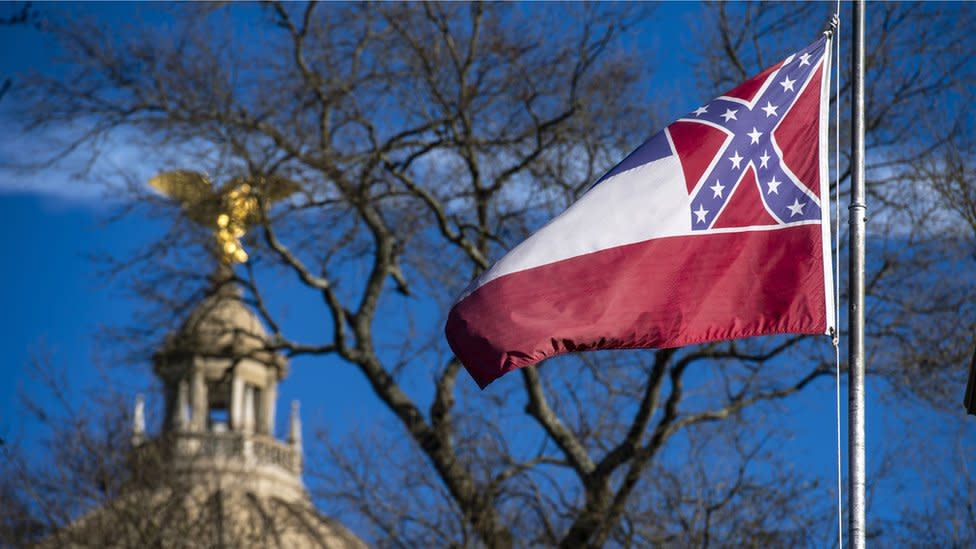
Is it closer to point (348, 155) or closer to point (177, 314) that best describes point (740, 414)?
point (348, 155)

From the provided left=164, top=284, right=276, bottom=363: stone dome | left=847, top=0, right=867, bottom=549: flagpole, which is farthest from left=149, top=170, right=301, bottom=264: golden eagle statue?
left=847, top=0, right=867, bottom=549: flagpole

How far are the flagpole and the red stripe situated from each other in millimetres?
340

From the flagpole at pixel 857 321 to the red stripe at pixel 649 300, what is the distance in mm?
340

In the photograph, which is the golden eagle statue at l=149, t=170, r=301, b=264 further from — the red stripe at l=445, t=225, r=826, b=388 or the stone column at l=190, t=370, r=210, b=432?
the stone column at l=190, t=370, r=210, b=432

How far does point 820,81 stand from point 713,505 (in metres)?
11.5

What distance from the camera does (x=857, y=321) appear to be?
1230 cm

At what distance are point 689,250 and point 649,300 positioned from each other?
1.50 ft

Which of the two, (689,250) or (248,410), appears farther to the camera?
(248,410)

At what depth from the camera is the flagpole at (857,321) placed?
38.8ft

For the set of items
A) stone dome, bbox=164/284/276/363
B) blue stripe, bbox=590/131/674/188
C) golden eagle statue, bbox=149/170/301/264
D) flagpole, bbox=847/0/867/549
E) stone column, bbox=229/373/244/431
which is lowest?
flagpole, bbox=847/0/867/549

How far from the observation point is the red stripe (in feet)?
41.6

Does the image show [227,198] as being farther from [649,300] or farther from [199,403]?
[199,403]

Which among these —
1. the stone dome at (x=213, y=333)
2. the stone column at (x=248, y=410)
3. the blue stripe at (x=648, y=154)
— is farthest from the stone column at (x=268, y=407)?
the blue stripe at (x=648, y=154)

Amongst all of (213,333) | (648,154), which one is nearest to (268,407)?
(213,333)
